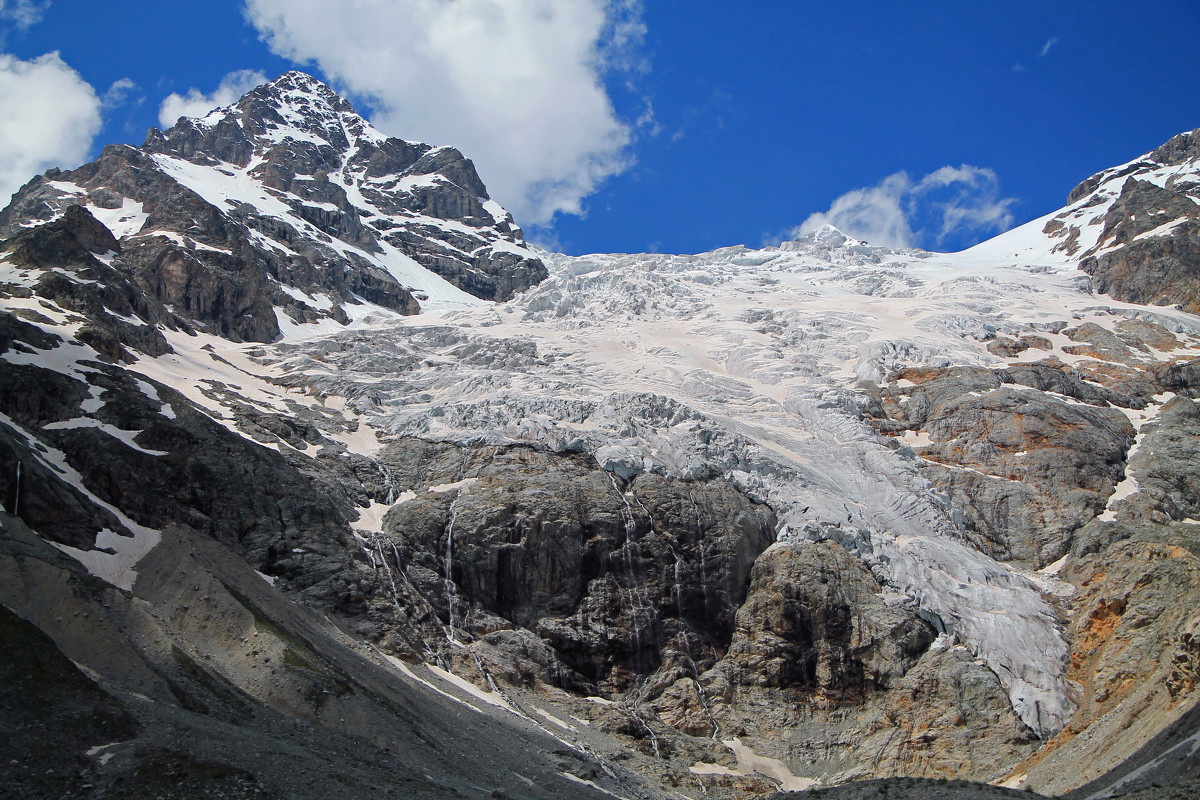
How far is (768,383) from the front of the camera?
87438mm

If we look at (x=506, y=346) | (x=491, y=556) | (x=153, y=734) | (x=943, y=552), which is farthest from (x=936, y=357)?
(x=153, y=734)

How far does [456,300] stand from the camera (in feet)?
474

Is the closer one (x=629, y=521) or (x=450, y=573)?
(x=450, y=573)

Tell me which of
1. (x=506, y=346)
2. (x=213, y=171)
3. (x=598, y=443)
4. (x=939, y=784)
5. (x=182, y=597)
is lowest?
(x=939, y=784)

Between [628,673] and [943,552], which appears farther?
[943,552]

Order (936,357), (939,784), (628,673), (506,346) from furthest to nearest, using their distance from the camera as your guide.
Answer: (506,346)
(936,357)
(628,673)
(939,784)

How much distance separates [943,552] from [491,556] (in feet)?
103

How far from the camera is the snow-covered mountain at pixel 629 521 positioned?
3975 cm

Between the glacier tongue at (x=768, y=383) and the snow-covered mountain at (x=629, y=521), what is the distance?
0.42 metres

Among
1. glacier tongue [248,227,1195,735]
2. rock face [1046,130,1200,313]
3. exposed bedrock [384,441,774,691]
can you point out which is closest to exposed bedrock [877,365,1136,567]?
glacier tongue [248,227,1195,735]

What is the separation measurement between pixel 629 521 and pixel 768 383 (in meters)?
33.5

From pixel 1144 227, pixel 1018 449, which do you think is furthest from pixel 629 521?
pixel 1144 227

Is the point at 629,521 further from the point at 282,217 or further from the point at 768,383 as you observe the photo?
the point at 282,217

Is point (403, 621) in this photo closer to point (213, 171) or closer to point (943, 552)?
point (943, 552)
